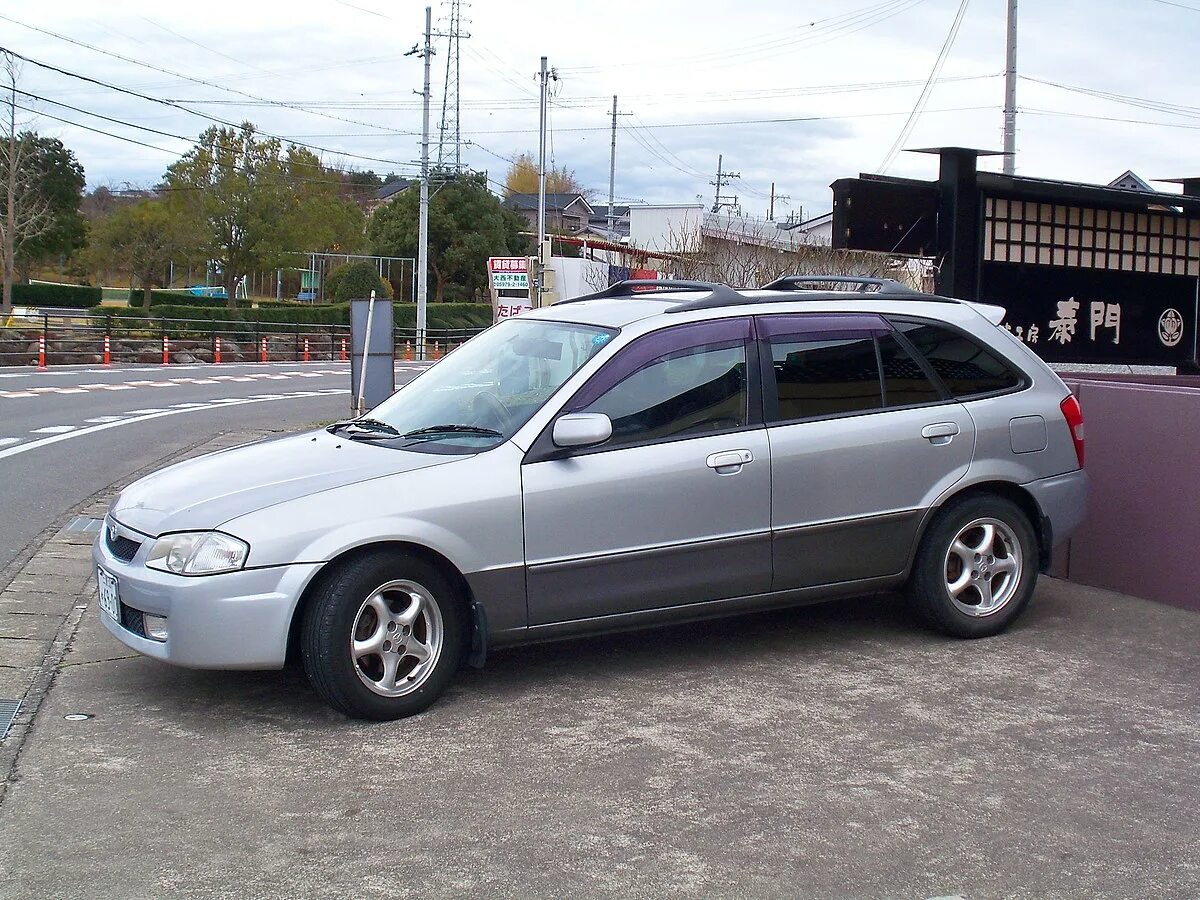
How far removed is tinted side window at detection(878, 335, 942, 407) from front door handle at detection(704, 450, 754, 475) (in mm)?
895

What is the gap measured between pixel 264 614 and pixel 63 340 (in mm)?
33804

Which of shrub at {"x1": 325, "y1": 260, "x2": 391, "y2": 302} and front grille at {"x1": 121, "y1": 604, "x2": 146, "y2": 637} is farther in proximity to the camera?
shrub at {"x1": 325, "y1": 260, "x2": 391, "y2": 302}

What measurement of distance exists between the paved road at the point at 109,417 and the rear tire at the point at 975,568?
5.73 meters

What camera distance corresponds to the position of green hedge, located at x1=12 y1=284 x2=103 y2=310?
210ft

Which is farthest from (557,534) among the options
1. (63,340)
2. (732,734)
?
(63,340)

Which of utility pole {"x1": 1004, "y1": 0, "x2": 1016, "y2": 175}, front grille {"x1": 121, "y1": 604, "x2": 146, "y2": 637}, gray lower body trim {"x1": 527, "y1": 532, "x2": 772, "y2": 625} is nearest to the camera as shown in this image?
front grille {"x1": 121, "y1": 604, "x2": 146, "y2": 637}

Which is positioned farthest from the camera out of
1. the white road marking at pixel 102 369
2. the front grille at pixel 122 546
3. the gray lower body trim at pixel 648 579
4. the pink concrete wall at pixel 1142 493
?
the white road marking at pixel 102 369

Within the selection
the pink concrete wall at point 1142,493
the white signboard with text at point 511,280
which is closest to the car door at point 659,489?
the pink concrete wall at point 1142,493

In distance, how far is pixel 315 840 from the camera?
159 inches

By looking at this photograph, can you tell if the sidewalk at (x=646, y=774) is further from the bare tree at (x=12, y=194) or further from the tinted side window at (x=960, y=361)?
the bare tree at (x=12, y=194)

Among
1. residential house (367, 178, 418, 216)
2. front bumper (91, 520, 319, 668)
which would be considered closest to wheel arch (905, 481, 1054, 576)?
front bumper (91, 520, 319, 668)

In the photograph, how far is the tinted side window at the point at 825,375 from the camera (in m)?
6.07

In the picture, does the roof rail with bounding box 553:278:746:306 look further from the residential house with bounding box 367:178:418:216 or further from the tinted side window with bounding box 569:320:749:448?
the residential house with bounding box 367:178:418:216

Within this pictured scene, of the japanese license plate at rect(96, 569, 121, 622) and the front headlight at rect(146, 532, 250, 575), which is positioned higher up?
the front headlight at rect(146, 532, 250, 575)
